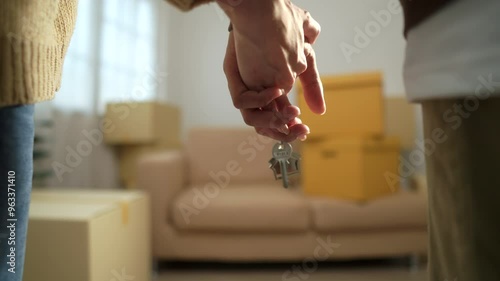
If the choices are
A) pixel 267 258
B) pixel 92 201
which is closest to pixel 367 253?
pixel 267 258

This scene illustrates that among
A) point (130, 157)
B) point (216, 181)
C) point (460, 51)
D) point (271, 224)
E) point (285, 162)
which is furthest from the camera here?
point (130, 157)

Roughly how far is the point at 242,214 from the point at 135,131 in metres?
0.86

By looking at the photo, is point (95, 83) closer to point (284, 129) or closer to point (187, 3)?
point (187, 3)

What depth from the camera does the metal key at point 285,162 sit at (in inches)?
15.2

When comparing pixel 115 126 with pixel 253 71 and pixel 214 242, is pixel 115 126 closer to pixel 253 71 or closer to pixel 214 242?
pixel 214 242

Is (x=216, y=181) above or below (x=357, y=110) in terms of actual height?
below

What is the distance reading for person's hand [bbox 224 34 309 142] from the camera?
41 centimetres

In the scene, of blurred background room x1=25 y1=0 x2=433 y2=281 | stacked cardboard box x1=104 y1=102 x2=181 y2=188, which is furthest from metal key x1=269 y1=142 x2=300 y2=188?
stacked cardboard box x1=104 y1=102 x2=181 y2=188

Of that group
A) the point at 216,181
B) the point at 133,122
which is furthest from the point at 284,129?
the point at 133,122

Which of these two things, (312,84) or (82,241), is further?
(82,241)

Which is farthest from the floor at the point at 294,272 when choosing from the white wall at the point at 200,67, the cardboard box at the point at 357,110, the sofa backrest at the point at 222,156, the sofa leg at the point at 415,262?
the white wall at the point at 200,67

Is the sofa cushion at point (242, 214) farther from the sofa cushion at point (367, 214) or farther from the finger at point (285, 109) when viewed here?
the finger at point (285, 109)

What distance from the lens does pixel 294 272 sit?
4.95 feet

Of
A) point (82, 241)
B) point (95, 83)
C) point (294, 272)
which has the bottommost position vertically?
point (294, 272)
